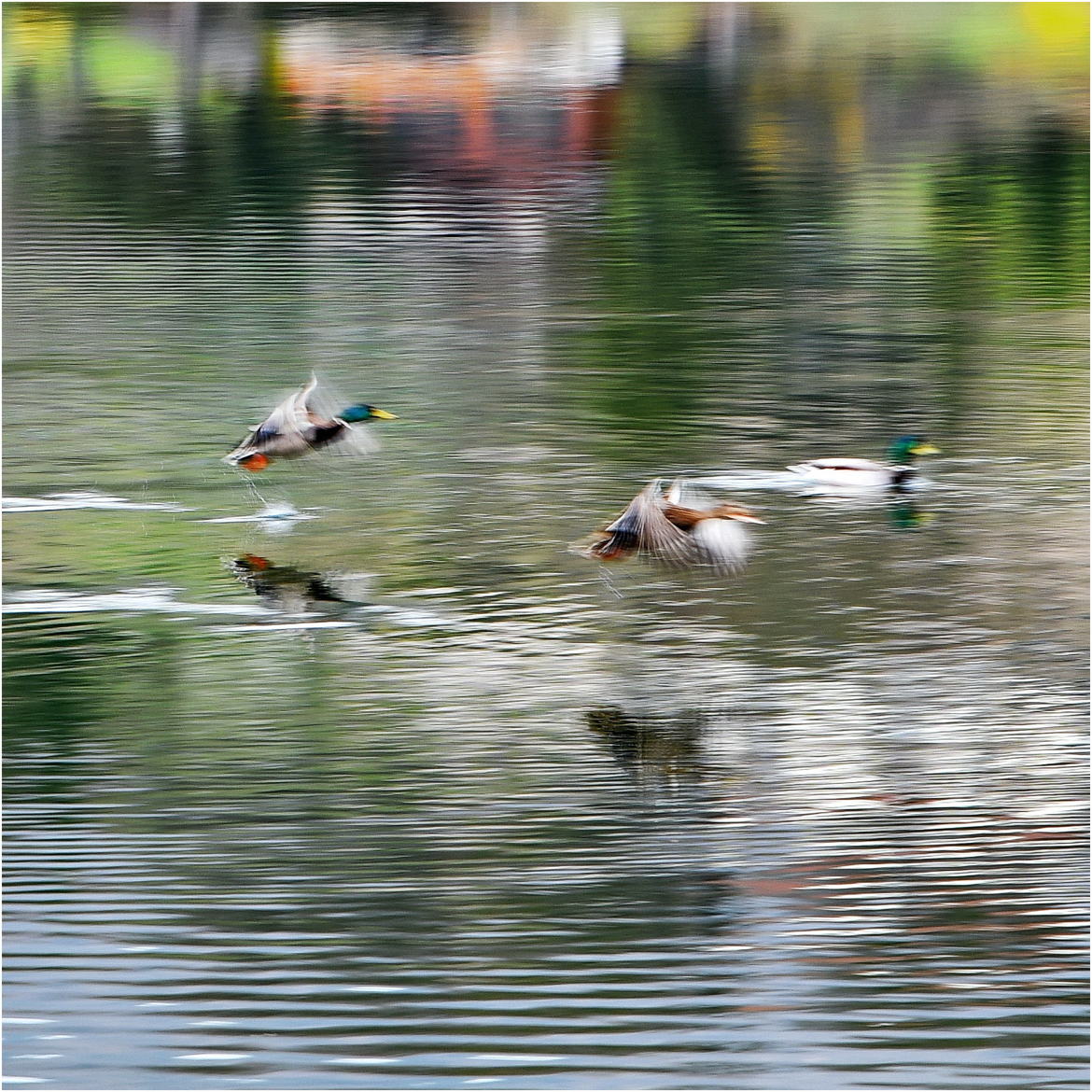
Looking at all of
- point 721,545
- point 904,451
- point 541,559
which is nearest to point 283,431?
point 541,559

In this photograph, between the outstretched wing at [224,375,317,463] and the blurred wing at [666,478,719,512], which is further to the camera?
the outstretched wing at [224,375,317,463]

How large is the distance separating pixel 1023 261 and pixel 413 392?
271 cm

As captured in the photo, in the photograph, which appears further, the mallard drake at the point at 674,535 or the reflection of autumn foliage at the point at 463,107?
the reflection of autumn foliage at the point at 463,107

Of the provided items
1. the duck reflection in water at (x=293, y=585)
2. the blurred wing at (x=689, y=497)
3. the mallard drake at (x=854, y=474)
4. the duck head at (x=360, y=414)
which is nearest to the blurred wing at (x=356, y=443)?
the duck head at (x=360, y=414)

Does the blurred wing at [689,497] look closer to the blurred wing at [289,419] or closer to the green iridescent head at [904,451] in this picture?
the green iridescent head at [904,451]

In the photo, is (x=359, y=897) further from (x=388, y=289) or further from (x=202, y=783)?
(x=388, y=289)

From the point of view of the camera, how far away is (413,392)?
614 cm

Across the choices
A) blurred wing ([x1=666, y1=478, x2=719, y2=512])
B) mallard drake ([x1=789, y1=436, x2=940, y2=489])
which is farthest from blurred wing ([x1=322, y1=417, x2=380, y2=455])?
mallard drake ([x1=789, y1=436, x2=940, y2=489])

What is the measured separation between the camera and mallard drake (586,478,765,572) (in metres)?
4.82

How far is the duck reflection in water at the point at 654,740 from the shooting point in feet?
13.1

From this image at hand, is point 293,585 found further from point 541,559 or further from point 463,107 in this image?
point 463,107

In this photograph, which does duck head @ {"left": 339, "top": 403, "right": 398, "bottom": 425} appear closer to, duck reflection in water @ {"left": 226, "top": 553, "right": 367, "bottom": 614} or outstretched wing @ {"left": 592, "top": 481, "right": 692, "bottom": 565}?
duck reflection in water @ {"left": 226, "top": 553, "right": 367, "bottom": 614}

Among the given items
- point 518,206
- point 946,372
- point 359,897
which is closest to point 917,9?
point 518,206

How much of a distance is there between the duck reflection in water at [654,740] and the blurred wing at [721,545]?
2.55 feet
